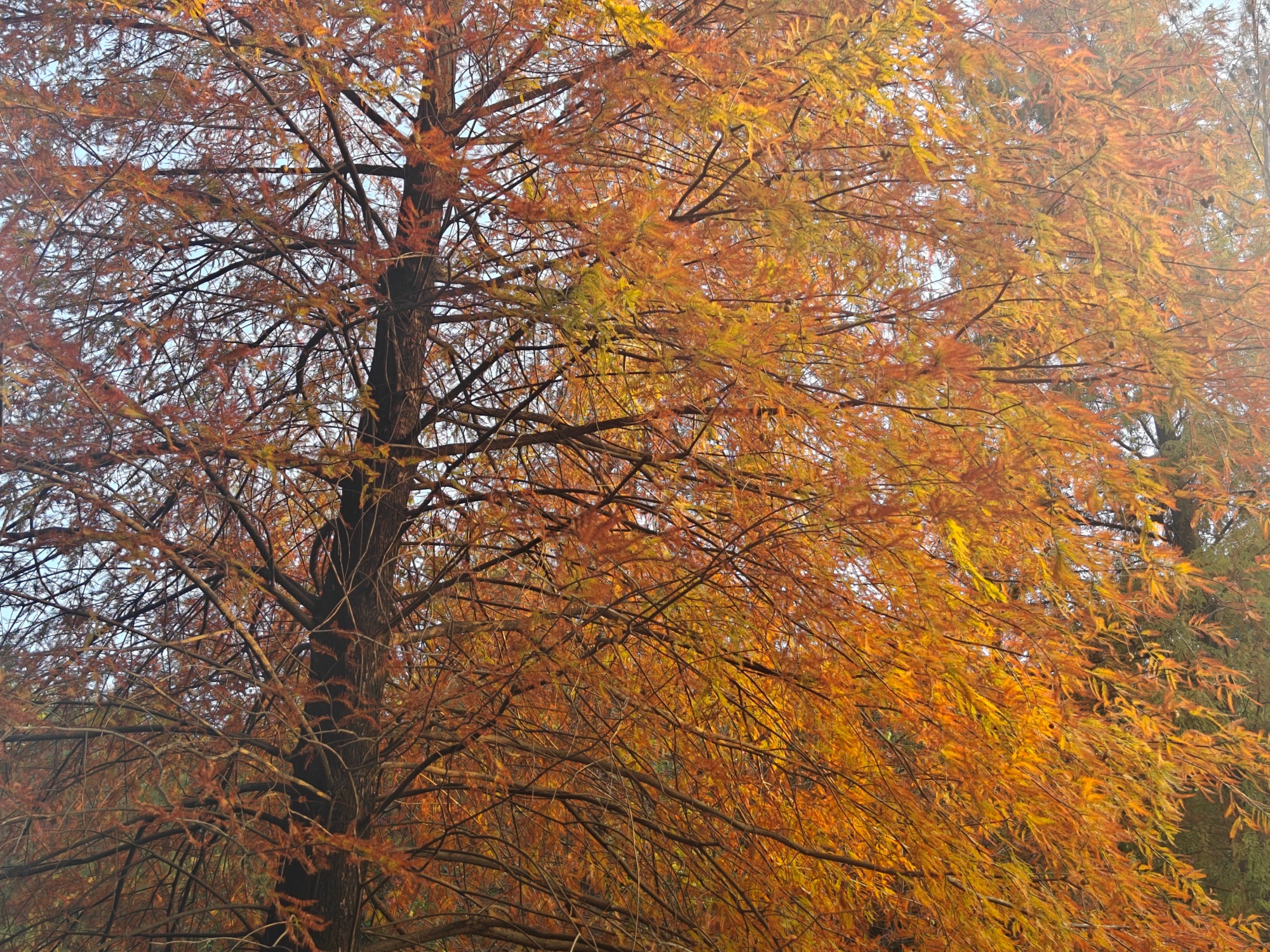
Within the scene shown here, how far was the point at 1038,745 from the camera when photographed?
374 cm

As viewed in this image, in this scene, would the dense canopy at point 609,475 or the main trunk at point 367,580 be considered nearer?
the dense canopy at point 609,475

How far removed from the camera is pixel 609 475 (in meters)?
4.46

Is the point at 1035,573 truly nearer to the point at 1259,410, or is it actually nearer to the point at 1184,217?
the point at 1259,410

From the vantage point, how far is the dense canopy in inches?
130

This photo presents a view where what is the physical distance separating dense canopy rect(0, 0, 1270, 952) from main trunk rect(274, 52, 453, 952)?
0.03 meters

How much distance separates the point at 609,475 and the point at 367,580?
116cm

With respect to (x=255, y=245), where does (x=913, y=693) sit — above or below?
below

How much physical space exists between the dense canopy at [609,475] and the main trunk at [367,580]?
31 millimetres

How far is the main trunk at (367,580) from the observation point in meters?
3.81

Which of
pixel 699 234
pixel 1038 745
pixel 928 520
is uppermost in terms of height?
pixel 699 234

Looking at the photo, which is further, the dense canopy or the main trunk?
the main trunk

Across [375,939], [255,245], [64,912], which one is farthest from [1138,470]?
[64,912]

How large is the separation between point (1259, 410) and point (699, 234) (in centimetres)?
327

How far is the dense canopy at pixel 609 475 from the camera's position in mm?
3309
